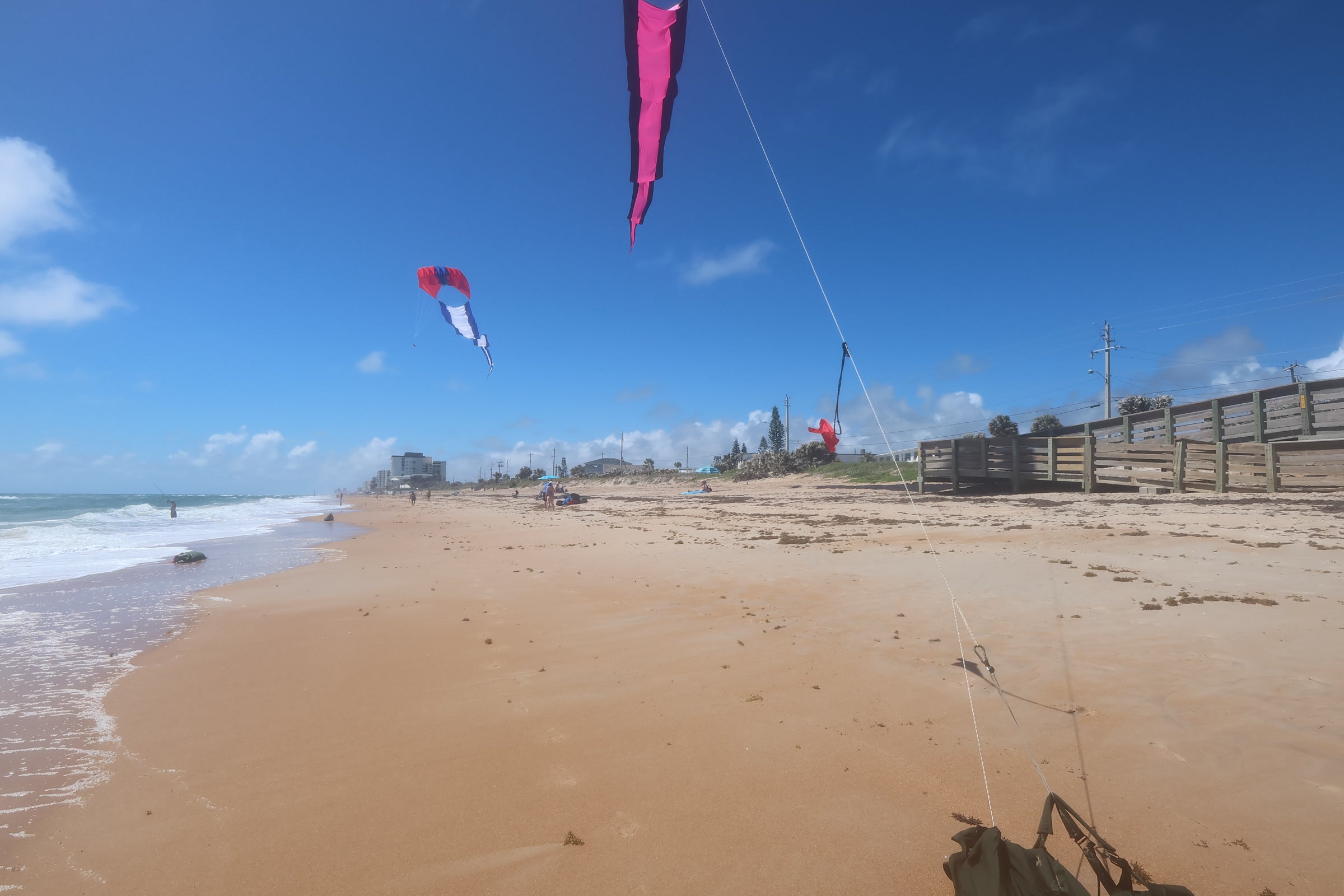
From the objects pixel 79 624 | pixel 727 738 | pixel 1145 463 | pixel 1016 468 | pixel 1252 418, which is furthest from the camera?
pixel 1016 468

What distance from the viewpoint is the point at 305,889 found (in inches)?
97.0

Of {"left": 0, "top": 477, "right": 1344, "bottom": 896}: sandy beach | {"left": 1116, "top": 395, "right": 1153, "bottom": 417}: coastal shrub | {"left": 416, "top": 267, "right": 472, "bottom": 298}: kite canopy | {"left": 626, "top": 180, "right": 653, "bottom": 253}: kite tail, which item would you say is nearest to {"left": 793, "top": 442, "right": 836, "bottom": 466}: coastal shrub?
{"left": 1116, "top": 395, "right": 1153, "bottom": 417}: coastal shrub

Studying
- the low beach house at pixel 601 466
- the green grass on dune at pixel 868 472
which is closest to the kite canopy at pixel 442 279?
the green grass on dune at pixel 868 472

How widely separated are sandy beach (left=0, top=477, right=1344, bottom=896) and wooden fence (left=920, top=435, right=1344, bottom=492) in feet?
22.7

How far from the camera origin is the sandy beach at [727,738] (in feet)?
8.36

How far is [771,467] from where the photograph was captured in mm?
49844

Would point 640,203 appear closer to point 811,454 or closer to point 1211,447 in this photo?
point 1211,447

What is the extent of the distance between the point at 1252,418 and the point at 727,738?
59.2 feet

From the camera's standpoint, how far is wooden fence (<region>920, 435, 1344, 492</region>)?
12531 mm

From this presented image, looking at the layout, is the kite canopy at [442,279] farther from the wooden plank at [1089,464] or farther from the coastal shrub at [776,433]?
the coastal shrub at [776,433]

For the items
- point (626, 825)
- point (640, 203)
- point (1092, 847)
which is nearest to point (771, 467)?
point (640, 203)

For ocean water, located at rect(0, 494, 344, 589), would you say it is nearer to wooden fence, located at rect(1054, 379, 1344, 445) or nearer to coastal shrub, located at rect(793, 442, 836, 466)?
wooden fence, located at rect(1054, 379, 1344, 445)

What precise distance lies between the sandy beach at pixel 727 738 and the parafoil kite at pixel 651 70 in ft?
15.3

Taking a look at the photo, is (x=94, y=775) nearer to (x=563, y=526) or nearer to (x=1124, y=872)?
(x=1124, y=872)
